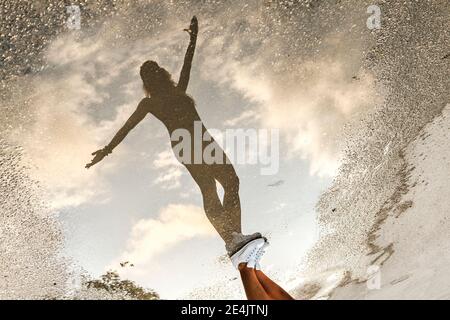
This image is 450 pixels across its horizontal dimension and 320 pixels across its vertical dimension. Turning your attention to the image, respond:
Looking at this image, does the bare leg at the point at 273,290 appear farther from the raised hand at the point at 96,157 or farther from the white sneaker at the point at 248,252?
the raised hand at the point at 96,157

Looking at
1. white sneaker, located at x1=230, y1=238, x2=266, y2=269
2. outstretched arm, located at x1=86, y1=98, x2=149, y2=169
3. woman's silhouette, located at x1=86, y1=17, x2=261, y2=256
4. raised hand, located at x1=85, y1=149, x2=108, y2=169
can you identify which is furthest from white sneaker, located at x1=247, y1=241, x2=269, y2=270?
raised hand, located at x1=85, y1=149, x2=108, y2=169

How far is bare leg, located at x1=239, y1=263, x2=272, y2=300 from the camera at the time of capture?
1445mm

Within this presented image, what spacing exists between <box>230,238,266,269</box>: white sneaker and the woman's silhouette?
0.77 ft

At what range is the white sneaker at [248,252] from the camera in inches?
62.2

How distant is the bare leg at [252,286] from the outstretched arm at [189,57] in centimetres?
90

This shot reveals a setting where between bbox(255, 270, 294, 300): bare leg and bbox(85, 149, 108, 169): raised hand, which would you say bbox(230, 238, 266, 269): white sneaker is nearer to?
bbox(255, 270, 294, 300): bare leg

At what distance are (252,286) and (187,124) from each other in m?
0.88

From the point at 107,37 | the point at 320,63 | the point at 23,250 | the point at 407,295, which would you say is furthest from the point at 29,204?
the point at 407,295

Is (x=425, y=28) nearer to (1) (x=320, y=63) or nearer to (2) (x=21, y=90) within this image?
(1) (x=320, y=63)

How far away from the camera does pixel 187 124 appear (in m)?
2.00

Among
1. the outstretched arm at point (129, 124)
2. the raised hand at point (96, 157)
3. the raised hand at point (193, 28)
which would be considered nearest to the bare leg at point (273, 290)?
the outstretched arm at point (129, 124)
